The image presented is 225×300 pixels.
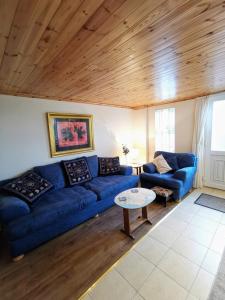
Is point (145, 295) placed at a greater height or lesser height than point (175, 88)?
lesser

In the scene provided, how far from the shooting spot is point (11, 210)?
1847 millimetres

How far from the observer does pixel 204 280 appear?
1482 millimetres

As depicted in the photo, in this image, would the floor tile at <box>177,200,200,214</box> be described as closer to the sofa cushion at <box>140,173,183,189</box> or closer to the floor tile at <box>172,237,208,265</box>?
the sofa cushion at <box>140,173,183,189</box>

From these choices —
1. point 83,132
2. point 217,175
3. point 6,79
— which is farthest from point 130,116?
point 6,79

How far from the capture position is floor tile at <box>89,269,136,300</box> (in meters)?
1.38

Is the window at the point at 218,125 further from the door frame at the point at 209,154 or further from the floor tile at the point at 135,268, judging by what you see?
the floor tile at the point at 135,268

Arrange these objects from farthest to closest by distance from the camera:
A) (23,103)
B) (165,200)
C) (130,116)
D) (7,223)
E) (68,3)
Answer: (130,116) → (165,200) → (23,103) → (7,223) → (68,3)

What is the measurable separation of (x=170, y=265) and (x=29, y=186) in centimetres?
218

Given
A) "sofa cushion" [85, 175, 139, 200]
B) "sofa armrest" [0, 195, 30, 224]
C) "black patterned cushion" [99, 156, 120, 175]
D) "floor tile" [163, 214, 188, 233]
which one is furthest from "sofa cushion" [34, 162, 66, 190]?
"floor tile" [163, 214, 188, 233]

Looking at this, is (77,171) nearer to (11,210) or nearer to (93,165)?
(93,165)

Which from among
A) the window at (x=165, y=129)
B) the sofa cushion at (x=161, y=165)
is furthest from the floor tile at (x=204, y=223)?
the window at (x=165, y=129)

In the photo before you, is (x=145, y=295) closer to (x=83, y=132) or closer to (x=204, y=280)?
(x=204, y=280)

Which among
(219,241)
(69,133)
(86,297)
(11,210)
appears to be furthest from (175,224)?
(69,133)

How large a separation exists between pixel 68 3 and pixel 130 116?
4.05 meters
